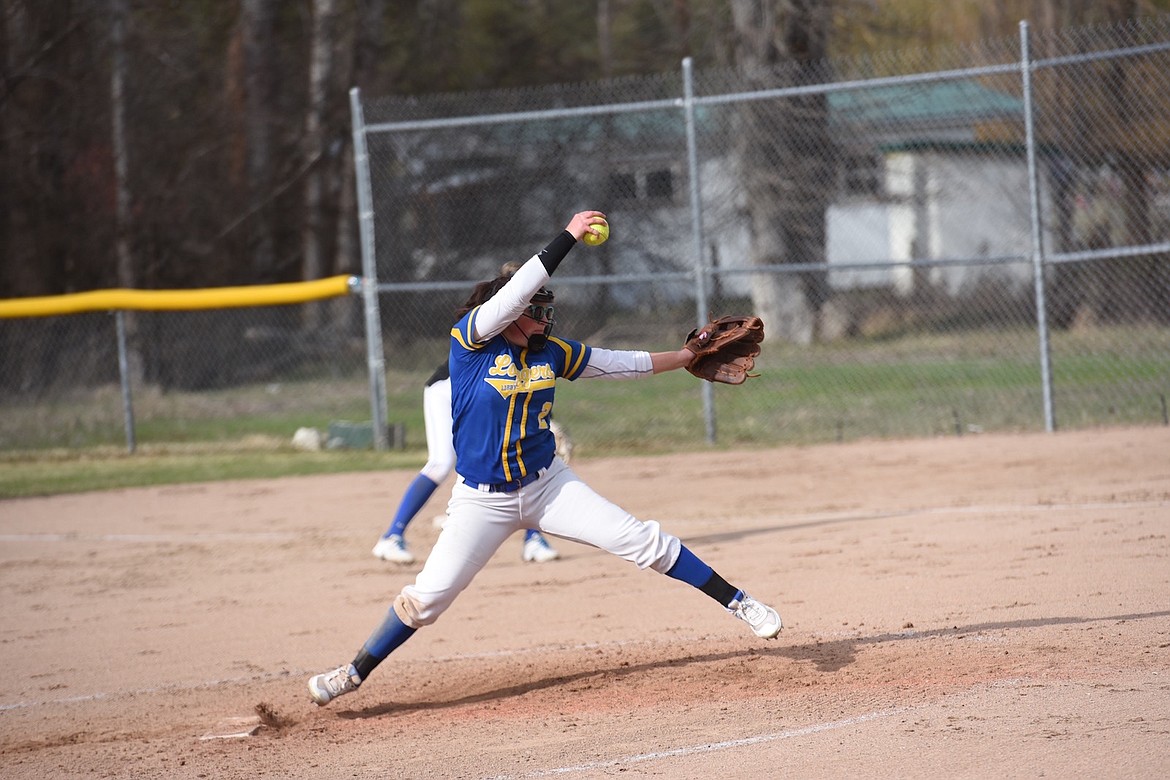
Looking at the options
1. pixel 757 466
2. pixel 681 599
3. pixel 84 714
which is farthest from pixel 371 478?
pixel 84 714

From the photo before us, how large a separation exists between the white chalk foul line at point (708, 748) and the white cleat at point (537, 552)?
3842 mm

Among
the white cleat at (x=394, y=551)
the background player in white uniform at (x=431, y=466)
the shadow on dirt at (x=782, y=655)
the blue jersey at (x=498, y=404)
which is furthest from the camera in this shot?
the white cleat at (x=394, y=551)

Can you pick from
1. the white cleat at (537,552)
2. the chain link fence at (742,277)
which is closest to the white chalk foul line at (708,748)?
the white cleat at (537,552)

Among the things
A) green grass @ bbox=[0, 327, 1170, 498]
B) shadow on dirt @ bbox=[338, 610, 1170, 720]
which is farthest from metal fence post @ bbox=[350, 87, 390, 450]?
shadow on dirt @ bbox=[338, 610, 1170, 720]

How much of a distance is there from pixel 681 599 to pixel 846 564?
1051 millimetres

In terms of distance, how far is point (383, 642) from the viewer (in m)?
5.27

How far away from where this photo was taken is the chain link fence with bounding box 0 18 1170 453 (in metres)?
12.9

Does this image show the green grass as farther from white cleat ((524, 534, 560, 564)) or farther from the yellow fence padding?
white cleat ((524, 534, 560, 564))

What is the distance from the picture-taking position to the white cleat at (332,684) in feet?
17.3

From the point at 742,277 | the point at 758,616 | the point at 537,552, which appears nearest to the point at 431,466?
the point at 537,552

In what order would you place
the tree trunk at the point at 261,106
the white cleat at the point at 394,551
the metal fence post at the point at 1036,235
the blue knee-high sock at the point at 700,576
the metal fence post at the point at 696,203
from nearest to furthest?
the blue knee-high sock at the point at 700,576
the white cleat at the point at 394,551
the metal fence post at the point at 1036,235
the metal fence post at the point at 696,203
the tree trunk at the point at 261,106

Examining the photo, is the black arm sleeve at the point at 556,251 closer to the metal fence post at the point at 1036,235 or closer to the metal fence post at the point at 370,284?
the metal fence post at the point at 1036,235

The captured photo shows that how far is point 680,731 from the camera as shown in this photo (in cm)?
466

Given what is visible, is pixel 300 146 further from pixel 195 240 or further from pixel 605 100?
pixel 605 100
